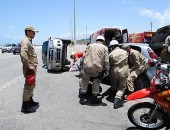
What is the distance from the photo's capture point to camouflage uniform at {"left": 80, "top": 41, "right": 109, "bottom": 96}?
7980 mm

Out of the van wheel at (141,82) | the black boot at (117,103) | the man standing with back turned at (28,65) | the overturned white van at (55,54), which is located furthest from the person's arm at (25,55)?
the overturned white van at (55,54)

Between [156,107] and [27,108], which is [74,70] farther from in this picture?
[156,107]

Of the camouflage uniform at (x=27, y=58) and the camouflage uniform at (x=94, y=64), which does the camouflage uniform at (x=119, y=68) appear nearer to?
the camouflage uniform at (x=94, y=64)

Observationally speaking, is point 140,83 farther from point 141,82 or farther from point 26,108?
point 26,108

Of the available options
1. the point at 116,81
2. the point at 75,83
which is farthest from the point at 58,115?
the point at 75,83

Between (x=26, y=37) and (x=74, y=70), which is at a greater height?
(x=26, y=37)

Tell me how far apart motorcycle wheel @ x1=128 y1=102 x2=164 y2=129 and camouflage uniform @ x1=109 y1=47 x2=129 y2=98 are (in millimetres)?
2135

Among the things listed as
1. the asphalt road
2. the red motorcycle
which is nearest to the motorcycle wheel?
the red motorcycle

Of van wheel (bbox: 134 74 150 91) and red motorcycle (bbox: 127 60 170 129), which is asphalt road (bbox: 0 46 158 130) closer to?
red motorcycle (bbox: 127 60 170 129)

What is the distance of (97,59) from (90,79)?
661 mm

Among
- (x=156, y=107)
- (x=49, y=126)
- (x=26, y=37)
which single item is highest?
(x=26, y=37)

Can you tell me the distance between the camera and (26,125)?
6.26 m

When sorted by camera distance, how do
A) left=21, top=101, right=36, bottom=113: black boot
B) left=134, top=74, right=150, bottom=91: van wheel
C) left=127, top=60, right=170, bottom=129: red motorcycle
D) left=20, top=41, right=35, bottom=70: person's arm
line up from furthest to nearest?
left=134, top=74, right=150, bottom=91: van wheel
left=21, top=101, right=36, bottom=113: black boot
left=20, top=41, right=35, bottom=70: person's arm
left=127, top=60, right=170, bottom=129: red motorcycle

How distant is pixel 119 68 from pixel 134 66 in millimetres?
941
